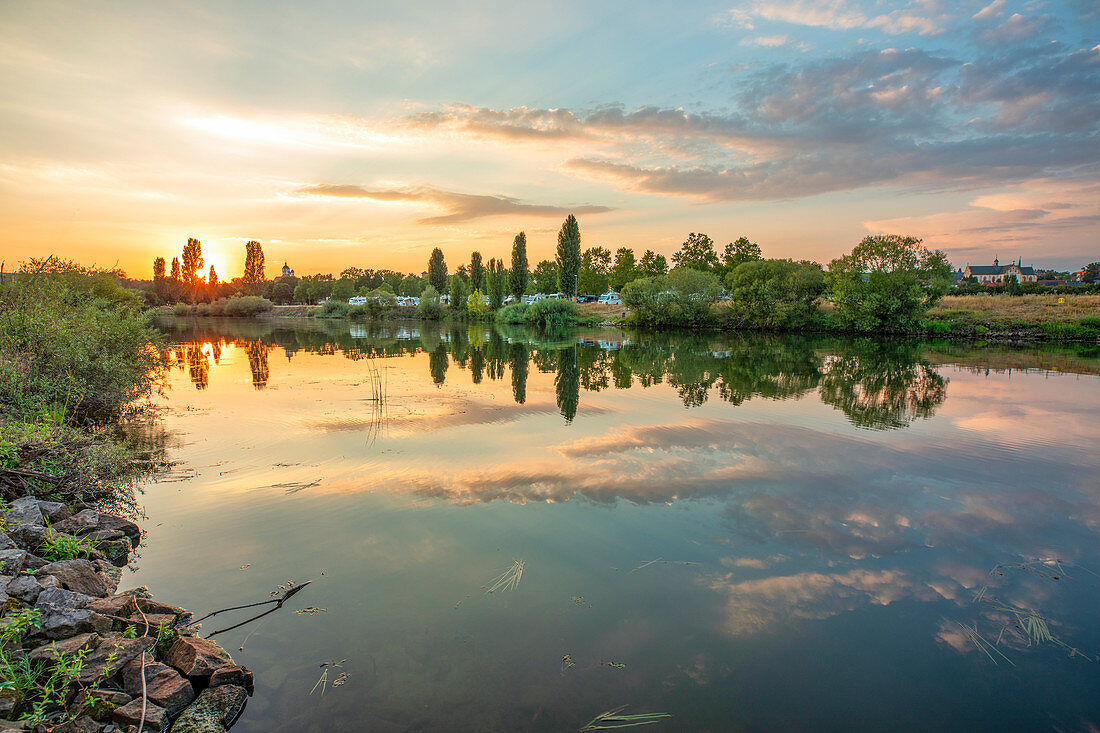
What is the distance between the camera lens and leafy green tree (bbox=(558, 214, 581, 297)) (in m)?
81.6

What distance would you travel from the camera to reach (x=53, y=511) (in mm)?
7176

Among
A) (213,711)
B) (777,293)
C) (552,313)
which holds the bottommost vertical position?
(213,711)

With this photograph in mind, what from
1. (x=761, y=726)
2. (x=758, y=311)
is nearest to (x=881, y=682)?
(x=761, y=726)

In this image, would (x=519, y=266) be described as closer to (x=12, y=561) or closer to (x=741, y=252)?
(x=741, y=252)

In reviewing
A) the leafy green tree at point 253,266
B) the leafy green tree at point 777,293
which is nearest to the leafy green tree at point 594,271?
the leafy green tree at point 777,293

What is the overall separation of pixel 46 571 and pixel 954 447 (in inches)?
648

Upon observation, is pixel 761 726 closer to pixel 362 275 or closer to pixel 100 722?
pixel 100 722

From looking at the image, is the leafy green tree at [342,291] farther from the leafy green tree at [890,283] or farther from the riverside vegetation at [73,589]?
the riverside vegetation at [73,589]

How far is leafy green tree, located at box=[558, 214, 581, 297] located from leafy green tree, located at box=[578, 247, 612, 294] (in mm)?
19549

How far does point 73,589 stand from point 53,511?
2424 millimetres

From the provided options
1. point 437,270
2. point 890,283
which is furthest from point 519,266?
point 890,283

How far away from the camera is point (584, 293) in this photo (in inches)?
4254

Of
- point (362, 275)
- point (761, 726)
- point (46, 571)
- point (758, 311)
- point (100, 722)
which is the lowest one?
point (761, 726)

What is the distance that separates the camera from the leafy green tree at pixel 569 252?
81.6 m
